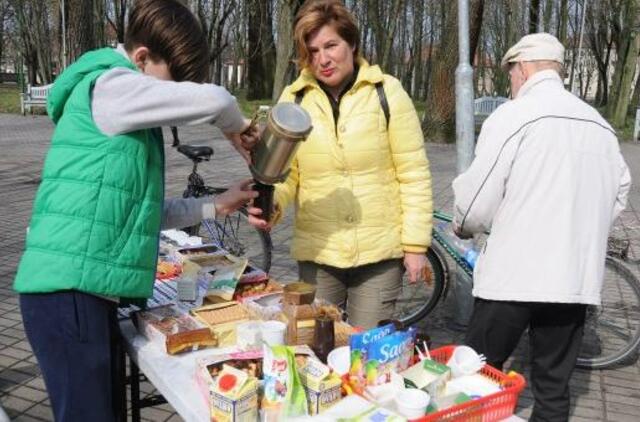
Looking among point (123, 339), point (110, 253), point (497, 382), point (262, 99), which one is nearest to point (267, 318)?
point (123, 339)

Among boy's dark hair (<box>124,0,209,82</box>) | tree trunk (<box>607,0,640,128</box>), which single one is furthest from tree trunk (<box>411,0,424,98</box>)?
boy's dark hair (<box>124,0,209,82</box>)

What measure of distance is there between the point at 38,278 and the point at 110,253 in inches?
7.8

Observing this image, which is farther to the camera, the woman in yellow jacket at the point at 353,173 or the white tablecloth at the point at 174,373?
the woman in yellow jacket at the point at 353,173

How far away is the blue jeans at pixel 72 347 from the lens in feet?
5.46

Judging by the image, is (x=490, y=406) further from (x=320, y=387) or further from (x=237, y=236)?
(x=237, y=236)

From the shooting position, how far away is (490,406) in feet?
5.07

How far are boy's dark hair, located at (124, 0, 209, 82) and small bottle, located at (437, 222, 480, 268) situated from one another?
106 inches

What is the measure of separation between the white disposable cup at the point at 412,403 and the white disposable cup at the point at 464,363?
0.24 metres

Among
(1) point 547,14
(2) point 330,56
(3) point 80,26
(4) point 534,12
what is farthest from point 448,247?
(1) point 547,14

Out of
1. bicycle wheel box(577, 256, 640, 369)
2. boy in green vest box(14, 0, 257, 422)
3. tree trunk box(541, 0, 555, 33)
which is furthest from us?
tree trunk box(541, 0, 555, 33)

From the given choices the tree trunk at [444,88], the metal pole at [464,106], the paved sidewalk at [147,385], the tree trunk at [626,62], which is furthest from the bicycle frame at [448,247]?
the tree trunk at [626,62]

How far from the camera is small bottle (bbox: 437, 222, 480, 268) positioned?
160 inches

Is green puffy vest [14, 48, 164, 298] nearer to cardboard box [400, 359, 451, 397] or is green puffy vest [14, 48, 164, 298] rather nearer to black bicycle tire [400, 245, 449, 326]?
cardboard box [400, 359, 451, 397]

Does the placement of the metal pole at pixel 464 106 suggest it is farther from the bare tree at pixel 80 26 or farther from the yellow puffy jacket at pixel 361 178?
the bare tree at pixel 80 26
